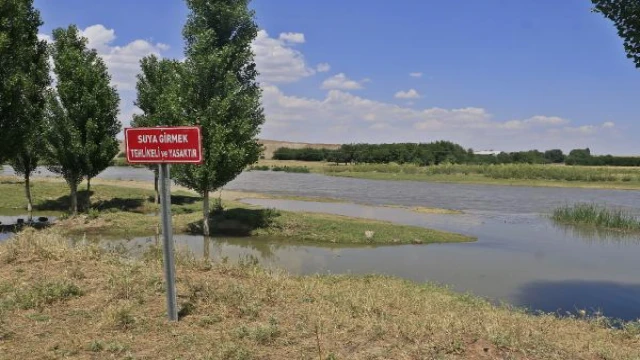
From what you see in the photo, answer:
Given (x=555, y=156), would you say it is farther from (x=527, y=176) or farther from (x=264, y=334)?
(x=264, y=334)

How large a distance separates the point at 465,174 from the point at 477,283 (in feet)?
262

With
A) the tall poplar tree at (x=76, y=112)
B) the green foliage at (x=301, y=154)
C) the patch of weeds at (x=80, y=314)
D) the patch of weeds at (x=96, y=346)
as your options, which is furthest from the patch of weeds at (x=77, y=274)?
the green foliage at (x=301, y=154)

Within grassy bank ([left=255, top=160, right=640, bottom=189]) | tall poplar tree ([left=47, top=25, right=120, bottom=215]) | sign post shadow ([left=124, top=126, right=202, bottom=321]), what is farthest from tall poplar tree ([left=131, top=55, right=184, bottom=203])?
grassy bank ([left=255, top=160, right=640, bottom=189])

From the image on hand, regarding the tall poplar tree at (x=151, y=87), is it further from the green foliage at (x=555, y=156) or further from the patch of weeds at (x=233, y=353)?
the green foliage at (x=555, y=156)

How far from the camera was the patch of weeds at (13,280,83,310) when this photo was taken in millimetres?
8141

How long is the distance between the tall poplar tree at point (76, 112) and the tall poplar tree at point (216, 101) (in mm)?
6515

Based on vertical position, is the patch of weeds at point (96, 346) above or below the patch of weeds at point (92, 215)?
above

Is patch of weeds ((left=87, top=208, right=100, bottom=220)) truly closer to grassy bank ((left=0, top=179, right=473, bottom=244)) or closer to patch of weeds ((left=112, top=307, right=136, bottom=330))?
grassy bank ((left=0, top=179, right=473, bottom=244))

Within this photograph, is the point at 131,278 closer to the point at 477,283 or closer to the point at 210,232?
the point at 477,283

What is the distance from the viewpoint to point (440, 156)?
13962 cm

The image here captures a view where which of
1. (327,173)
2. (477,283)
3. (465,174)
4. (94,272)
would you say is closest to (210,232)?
(477,283)

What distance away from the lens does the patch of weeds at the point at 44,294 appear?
814cm

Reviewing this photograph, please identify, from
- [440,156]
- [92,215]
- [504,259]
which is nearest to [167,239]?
[504,259]

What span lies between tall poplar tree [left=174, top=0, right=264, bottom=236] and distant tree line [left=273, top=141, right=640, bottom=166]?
106 meters
